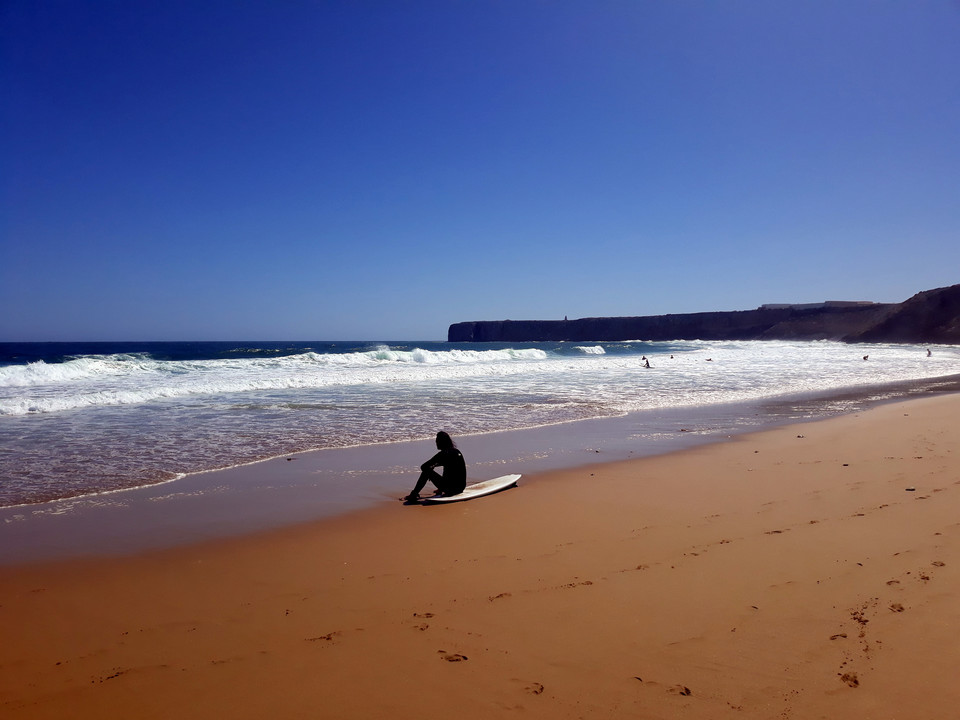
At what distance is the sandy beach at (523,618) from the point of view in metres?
2.68

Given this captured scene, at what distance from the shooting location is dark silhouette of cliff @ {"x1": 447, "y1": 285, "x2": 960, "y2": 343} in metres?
74.2

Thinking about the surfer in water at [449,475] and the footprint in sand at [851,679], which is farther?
the surfer in water at [449,475]

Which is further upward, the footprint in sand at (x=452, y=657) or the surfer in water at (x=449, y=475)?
the surfer in water at (x=449, y=475)

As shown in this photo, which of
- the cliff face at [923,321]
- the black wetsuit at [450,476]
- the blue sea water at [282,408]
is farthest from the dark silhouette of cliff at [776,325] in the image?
the black wetsuit at [450,476]

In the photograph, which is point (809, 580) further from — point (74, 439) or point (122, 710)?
point (74, 439)

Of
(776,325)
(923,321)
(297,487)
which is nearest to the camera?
(297,487)

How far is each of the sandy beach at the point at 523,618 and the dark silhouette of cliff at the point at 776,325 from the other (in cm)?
8137

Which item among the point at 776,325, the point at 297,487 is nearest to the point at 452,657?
the point at 297,487

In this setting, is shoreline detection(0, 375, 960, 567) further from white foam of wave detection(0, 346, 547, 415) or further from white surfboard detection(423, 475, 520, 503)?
white foam of wave detection(0, 346, 547, 415)

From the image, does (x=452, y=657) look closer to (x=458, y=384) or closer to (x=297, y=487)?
(x=297, y=487)

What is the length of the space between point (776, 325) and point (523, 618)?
11120cm

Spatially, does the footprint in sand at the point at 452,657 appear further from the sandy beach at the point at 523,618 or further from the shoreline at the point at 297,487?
the shoreline at the point at 297,487

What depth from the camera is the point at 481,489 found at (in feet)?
21.8

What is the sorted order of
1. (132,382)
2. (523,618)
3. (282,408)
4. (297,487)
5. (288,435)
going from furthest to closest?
(132,382), (282,408), (288,435), (297,487), (523,618)
